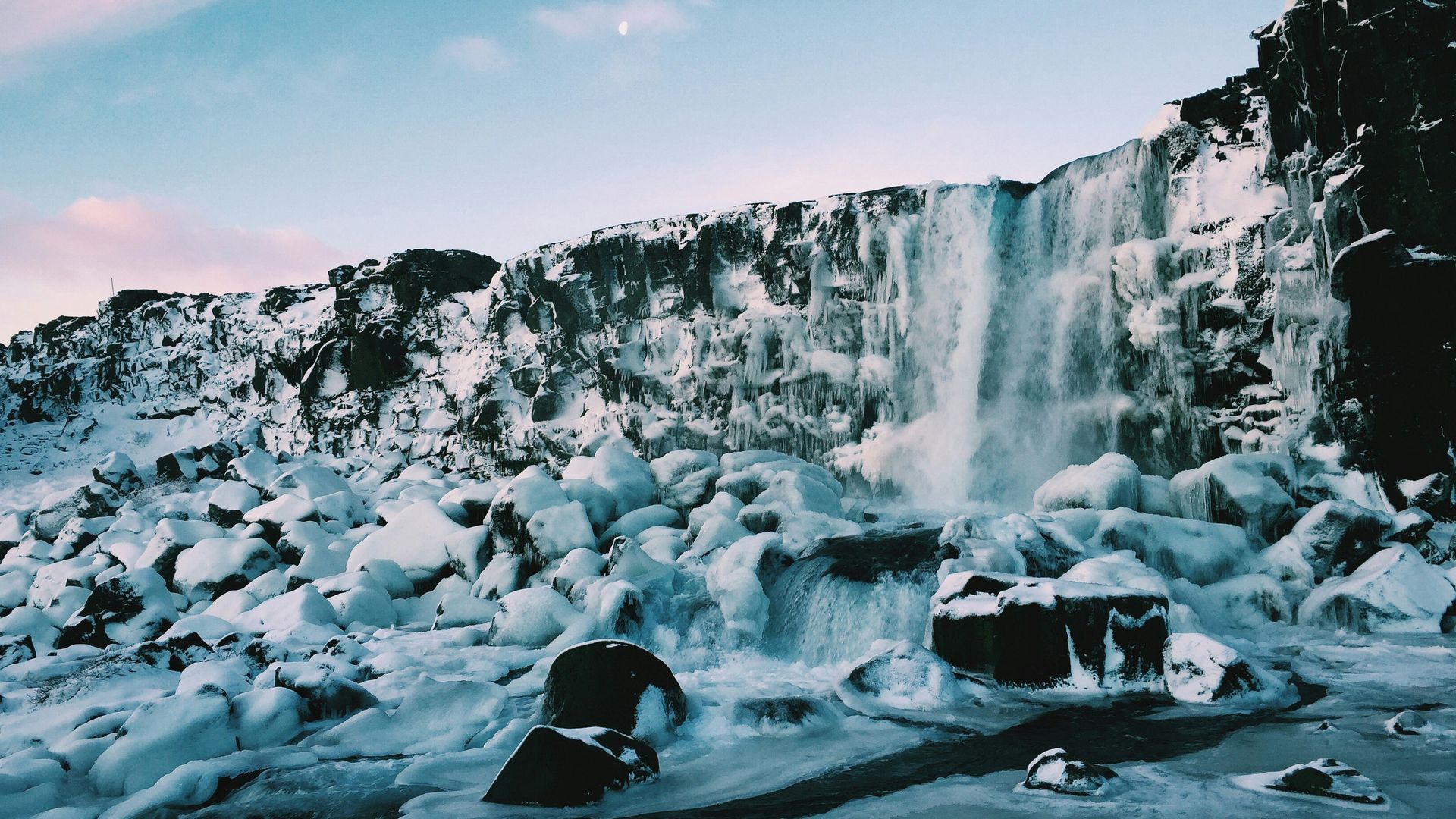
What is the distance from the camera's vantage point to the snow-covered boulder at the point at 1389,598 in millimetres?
7543

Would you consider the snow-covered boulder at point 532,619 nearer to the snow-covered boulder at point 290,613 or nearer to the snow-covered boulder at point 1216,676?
the snow-covered boulder at point 290,613

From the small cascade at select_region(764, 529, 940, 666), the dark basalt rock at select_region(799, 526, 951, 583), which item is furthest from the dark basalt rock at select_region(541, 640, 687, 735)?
the dark basalt rock at select_region(799, 526, 951, 583)

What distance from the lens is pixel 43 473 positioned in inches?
1113

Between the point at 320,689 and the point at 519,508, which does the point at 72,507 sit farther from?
the point at 320,689

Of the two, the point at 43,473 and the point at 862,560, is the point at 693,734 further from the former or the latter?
the point at 43,473

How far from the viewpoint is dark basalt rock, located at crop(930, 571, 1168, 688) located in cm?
644

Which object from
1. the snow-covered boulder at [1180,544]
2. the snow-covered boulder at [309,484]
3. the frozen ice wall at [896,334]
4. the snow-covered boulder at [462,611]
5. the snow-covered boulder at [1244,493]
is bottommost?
the snow-covered boulder at [462,611]

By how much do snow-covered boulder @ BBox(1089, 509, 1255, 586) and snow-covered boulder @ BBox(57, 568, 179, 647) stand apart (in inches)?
432

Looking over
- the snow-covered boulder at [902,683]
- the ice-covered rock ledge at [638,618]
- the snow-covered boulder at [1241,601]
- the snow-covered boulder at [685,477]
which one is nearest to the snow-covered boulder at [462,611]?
the ice-covered rock ledge at [638,618]

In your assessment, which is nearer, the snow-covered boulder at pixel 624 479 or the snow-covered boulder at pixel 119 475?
the snow-covered boulder at pixel 624 479

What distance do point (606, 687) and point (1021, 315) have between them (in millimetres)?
11289

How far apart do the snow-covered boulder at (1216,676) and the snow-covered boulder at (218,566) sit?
11765 millimetres

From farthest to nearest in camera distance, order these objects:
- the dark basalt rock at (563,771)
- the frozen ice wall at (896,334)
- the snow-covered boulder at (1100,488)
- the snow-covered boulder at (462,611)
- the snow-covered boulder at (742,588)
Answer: the frozen ice wall at (896,334), the snow-covered boulder at (1100,488), the snow-covered boulder at (462,611), the snow-covered boulder at (742,588), the dark basalt rock at (563,771)

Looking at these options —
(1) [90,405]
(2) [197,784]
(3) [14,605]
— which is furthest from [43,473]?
(2) [197,784]
